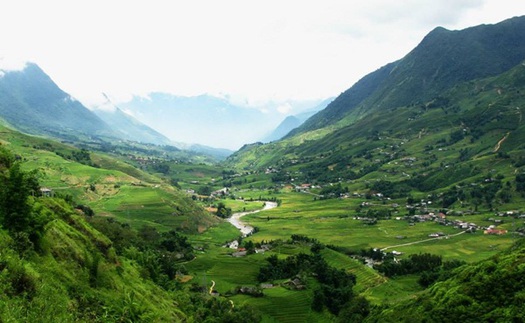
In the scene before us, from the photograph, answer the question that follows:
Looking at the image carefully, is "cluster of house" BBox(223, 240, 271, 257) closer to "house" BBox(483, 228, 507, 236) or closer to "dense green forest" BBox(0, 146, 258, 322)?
"dense green forest" BBox(0, 146, 258, 322)

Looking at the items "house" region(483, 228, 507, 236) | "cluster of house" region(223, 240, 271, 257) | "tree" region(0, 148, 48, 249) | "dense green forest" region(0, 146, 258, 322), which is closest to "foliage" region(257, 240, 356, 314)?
"cluster of house" region(223, 240, 271, 257)

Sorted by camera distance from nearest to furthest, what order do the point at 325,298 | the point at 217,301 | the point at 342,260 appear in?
the point at 217,301 < the point at 325,298 < the point at 342,260

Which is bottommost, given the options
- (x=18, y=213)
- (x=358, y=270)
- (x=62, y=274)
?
(x=358, y=270)

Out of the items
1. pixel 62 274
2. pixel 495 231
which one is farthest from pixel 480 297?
pixel 495 231

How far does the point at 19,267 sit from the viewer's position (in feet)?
109

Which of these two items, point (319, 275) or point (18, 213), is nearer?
point (18, 213)

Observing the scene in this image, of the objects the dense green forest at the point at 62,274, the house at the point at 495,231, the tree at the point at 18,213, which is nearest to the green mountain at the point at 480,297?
the dense green forest at the point at 62,274

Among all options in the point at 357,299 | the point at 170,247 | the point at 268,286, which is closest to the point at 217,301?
the point at 268,286

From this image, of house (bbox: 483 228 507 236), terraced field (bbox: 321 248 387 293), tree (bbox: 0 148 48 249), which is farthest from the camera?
house (bbox: 483 228 507 236)

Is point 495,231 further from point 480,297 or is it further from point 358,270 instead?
point 480,297

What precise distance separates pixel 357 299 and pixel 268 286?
28.4m

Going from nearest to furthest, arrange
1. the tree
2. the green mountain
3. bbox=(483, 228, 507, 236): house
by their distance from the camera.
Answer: the tree, the green mountain, bbox=(483, 228, 507, 236): house

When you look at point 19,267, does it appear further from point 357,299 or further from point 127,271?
point 357,299

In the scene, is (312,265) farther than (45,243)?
Yes
